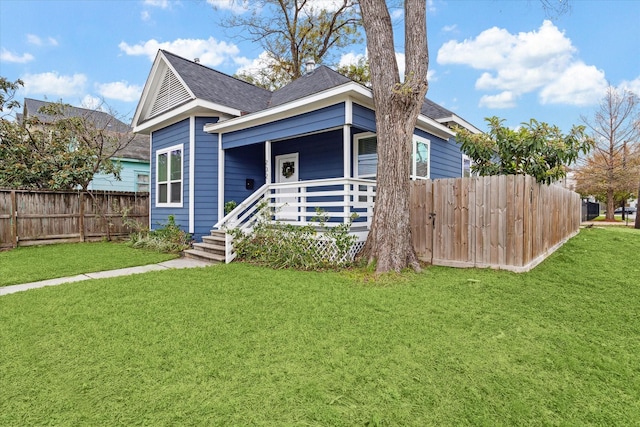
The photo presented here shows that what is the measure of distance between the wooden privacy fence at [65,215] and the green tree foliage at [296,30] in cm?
1235

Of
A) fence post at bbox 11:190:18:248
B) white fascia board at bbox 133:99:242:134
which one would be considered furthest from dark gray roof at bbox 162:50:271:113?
fence post at bbox 11:190:18:248

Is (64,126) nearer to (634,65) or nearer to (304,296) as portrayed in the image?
(304,296)

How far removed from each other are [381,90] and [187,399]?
16.9 feet

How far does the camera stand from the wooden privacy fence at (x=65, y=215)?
8.83 meters

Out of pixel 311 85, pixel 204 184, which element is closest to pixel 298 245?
pixel 204 184

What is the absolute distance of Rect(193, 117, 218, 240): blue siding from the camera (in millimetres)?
8953

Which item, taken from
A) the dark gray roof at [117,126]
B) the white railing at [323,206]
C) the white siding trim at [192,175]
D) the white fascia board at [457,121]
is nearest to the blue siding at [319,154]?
the white railing at [323,206]

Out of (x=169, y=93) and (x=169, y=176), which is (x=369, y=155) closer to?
(x=169, y=176)

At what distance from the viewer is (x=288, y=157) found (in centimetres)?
973

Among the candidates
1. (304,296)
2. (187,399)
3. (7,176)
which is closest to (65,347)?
(187,399)

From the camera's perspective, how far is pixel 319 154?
29.5ft

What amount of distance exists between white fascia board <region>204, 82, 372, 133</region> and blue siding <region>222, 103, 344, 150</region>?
104mm

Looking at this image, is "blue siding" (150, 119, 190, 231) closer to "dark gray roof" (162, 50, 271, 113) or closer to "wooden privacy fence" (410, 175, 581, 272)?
"dark gray roof" (162, 50, 271, 113)

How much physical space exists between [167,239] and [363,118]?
614 centimetres
